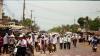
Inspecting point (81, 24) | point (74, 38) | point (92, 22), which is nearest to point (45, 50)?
point (74, 38)

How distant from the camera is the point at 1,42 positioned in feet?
84.1

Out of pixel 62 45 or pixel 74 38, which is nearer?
pixel 62 45

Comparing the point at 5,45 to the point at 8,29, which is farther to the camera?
the point at 8,29

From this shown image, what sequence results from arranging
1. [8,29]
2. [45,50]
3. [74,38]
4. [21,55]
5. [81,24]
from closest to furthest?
[21,55], [45,50], [8,29], [74,38], [81,24]

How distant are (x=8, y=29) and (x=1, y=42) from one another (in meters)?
10.4

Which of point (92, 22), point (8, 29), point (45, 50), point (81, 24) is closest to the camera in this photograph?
point (45, 50)

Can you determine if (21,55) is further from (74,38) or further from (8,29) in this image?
(74,38)

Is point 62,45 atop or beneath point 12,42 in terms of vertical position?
beneath

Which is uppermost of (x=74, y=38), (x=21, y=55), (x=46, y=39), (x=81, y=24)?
(x=21, y=55)

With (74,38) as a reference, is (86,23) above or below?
below

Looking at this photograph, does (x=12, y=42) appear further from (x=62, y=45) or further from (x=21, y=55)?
(x=62, y=45)

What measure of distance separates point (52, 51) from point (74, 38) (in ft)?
44.4

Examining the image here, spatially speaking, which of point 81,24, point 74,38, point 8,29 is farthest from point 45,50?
point 81,24

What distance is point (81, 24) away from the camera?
132 metres
